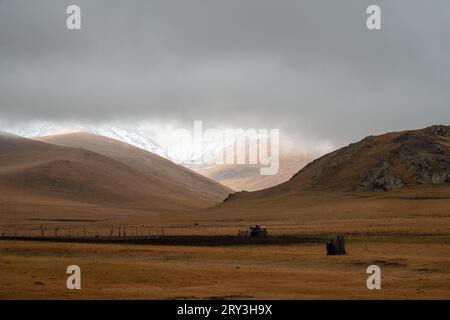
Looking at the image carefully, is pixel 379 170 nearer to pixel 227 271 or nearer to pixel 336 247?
pixel 336 247

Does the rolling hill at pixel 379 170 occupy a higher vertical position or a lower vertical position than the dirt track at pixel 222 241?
higher

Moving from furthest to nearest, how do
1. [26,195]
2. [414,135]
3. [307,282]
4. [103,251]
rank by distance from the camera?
1. [26,195]
2. [414,135]
3. [103,251]
4. [307,282]

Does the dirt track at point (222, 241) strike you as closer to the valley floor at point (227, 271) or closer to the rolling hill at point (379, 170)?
Result: the valley floor at point (227, 271)

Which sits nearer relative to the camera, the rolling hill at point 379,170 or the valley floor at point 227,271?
the valley floor at point 227,271

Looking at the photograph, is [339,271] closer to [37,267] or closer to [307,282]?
[307,282]

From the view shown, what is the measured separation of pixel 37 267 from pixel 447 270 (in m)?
22.8

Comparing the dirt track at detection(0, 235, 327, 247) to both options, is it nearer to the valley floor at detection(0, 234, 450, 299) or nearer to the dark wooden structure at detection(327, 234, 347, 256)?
the valley floor at detection(0, 234, 450, 299)

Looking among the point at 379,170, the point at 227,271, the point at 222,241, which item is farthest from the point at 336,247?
the point at 379,170

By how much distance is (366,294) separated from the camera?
2622 centimetres

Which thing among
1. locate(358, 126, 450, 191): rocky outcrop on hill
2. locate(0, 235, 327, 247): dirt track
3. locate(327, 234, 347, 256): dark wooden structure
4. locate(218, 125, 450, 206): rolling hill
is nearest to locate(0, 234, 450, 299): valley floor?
locate(327, 234, 347, 256): dark wooden structure

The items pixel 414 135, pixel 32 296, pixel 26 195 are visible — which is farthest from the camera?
pixel 26 195

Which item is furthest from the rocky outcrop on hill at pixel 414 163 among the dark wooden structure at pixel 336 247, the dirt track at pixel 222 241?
the dark wooden structure at pixel 336 247
